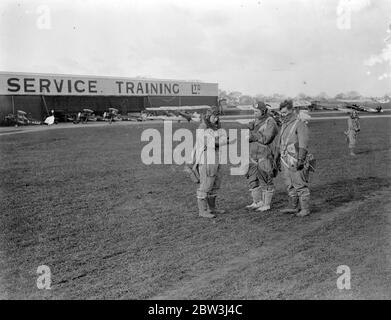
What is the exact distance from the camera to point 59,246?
5336 millimetres

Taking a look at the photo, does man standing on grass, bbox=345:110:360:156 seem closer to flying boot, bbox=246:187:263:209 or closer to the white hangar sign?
flying boot, bbox=246:187:263:209

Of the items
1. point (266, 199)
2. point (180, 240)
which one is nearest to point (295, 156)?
point (266, 199)

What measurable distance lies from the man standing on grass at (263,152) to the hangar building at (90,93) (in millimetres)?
28649

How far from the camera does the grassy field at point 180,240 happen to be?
4172mm

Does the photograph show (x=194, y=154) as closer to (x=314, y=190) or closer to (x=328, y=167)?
(x=314, y=190)

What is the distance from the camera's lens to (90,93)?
37875mm

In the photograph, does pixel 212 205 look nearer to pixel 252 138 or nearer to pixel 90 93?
pixel 252 138

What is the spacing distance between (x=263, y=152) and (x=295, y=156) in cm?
59

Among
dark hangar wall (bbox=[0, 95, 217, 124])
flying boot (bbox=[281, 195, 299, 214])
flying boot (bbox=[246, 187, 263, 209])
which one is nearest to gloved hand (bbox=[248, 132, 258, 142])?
flying boot (bbox=[246, 187, 263, 209])

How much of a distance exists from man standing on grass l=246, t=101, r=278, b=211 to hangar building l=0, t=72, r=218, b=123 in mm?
28649

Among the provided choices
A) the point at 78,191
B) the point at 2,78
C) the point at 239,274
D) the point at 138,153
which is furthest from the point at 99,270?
the point at 2,78

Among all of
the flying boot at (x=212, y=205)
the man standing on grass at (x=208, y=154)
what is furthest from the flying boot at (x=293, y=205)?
the man standing on grass at (x=208, y=154)

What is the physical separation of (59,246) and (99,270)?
3.40 ft

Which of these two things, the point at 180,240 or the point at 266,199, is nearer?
the point at 180,240
